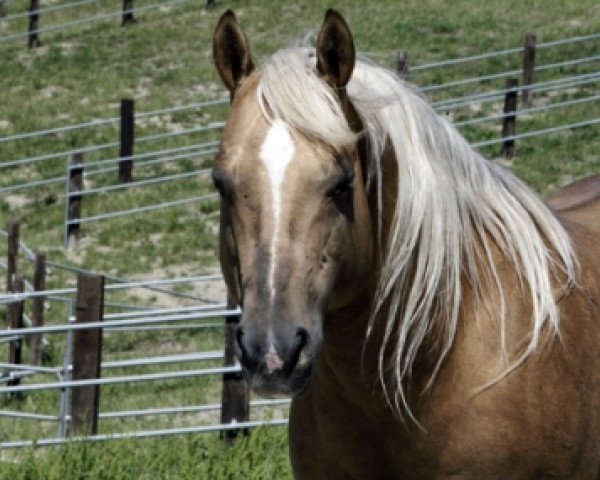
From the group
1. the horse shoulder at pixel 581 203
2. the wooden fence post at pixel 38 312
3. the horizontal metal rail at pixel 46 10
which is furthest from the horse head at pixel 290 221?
the horizontal metal rail at pixel 46 10

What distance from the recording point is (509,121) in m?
16.6

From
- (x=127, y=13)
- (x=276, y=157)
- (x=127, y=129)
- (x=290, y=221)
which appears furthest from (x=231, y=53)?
(x=127, y=13)

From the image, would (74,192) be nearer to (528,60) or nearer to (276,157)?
(528,60)

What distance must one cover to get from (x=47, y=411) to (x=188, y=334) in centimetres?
231

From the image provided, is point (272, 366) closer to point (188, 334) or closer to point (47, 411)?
point (47, 411)

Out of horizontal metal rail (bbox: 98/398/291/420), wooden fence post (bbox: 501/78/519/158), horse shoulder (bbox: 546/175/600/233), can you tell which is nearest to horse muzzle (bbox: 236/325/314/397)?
horse shoulder (bbox: 546/175/600/233)

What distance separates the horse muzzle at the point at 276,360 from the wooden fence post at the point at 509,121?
13.2m

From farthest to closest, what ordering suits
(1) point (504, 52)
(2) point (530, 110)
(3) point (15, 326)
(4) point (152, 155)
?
(1) point (504, 52) → (4) point (152, 155) → (2) point (530, 110) → (3) point (15, 326)

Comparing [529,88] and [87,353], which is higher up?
[529,88]

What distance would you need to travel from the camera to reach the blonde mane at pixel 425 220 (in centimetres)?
390

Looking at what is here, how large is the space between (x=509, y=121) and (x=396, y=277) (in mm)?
12815

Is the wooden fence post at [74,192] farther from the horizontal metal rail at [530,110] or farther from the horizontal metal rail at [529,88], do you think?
the horizontal metal rail at [530,110]

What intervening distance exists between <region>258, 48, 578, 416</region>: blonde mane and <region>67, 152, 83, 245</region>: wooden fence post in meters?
11.7

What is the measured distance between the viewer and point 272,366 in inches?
135
